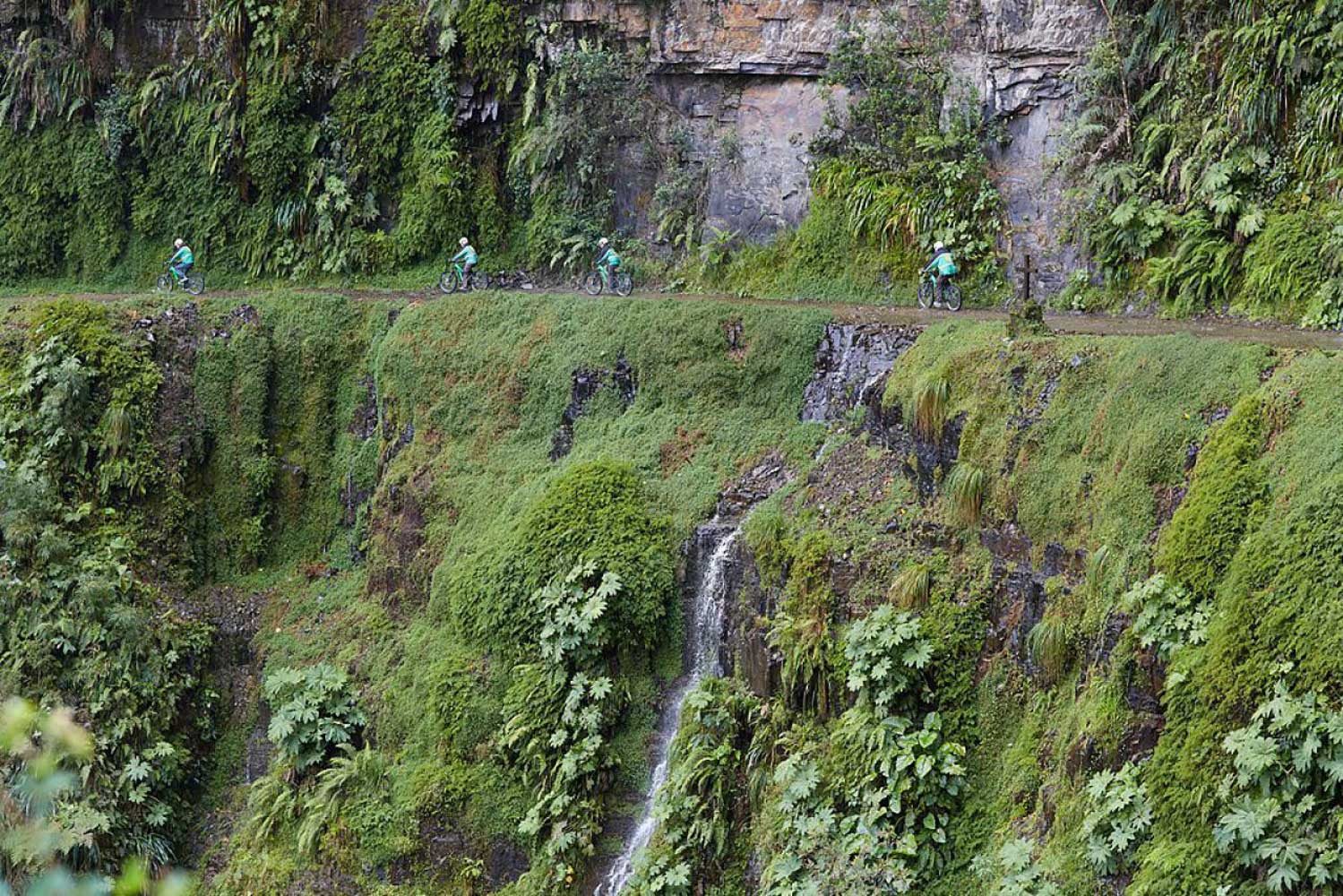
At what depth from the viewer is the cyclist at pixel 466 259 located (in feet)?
81.9

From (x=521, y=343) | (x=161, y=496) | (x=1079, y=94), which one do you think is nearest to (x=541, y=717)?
(x=521, y=343)

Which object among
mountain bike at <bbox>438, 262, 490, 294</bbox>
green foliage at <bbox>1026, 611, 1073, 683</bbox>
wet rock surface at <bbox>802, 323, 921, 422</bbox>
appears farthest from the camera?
mountain bike at <bbox>438, 262, 490, 294</bbox>

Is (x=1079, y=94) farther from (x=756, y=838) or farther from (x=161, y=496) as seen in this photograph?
(x=161, y=496)

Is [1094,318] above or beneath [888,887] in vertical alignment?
above

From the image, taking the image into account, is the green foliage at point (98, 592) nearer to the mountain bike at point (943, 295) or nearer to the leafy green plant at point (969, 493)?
the leafy green plant at point (969, 493)

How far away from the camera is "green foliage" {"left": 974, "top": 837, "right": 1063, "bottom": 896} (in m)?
11.6

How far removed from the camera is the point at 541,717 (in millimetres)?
16906

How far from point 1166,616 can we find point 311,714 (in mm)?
11614

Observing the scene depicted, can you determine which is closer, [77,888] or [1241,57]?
[77,888]

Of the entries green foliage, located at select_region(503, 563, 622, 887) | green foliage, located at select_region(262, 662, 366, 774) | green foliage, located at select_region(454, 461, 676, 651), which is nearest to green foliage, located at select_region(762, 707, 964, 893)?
green foliage, located at select_region(503, 563, 622, 887)

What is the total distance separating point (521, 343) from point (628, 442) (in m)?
3.24

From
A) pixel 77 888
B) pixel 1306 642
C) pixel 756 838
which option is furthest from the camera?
pixel 756 838

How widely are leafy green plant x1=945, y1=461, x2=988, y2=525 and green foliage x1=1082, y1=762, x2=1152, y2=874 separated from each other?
4.09m

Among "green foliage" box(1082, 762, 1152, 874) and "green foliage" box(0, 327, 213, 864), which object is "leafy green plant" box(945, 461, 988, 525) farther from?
"green foliage" box(0, 327, 213, 864)
